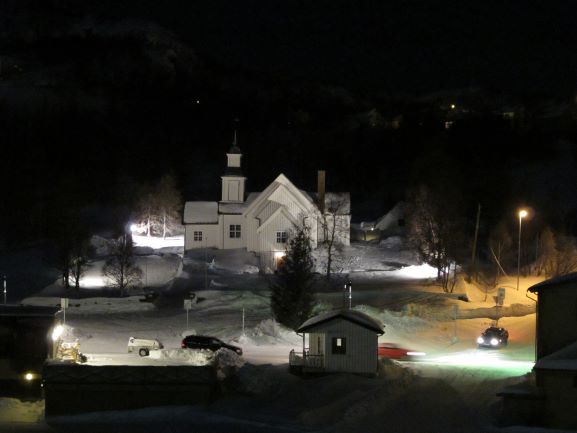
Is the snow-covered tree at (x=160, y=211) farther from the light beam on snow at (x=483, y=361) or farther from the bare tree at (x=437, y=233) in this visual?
the light beam on snow at (x=483, y=361)

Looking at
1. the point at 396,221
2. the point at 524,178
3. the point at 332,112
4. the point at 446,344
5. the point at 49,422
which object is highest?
the point at 332,112

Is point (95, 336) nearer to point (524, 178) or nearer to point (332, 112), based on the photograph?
point (524, 178)

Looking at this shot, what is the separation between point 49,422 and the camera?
2686 cm

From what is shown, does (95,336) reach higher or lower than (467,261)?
lower

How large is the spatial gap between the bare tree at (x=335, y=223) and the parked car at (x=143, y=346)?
77.7ft

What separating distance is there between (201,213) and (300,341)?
81.9ft

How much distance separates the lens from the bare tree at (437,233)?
163 feet

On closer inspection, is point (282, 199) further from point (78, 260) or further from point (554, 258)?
point (554, 258)

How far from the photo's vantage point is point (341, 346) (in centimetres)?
3002

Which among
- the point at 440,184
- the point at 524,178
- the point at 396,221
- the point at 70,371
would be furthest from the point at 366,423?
the point at 524,178

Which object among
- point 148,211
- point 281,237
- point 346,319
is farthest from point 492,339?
point 148,211

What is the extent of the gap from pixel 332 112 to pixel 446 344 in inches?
4458

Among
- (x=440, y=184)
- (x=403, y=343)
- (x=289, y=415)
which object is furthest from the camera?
(x=440, y=184)

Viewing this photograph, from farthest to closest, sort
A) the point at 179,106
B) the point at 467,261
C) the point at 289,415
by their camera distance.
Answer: the point at 179,106 → the point at 467,261 → the point at 289,415
